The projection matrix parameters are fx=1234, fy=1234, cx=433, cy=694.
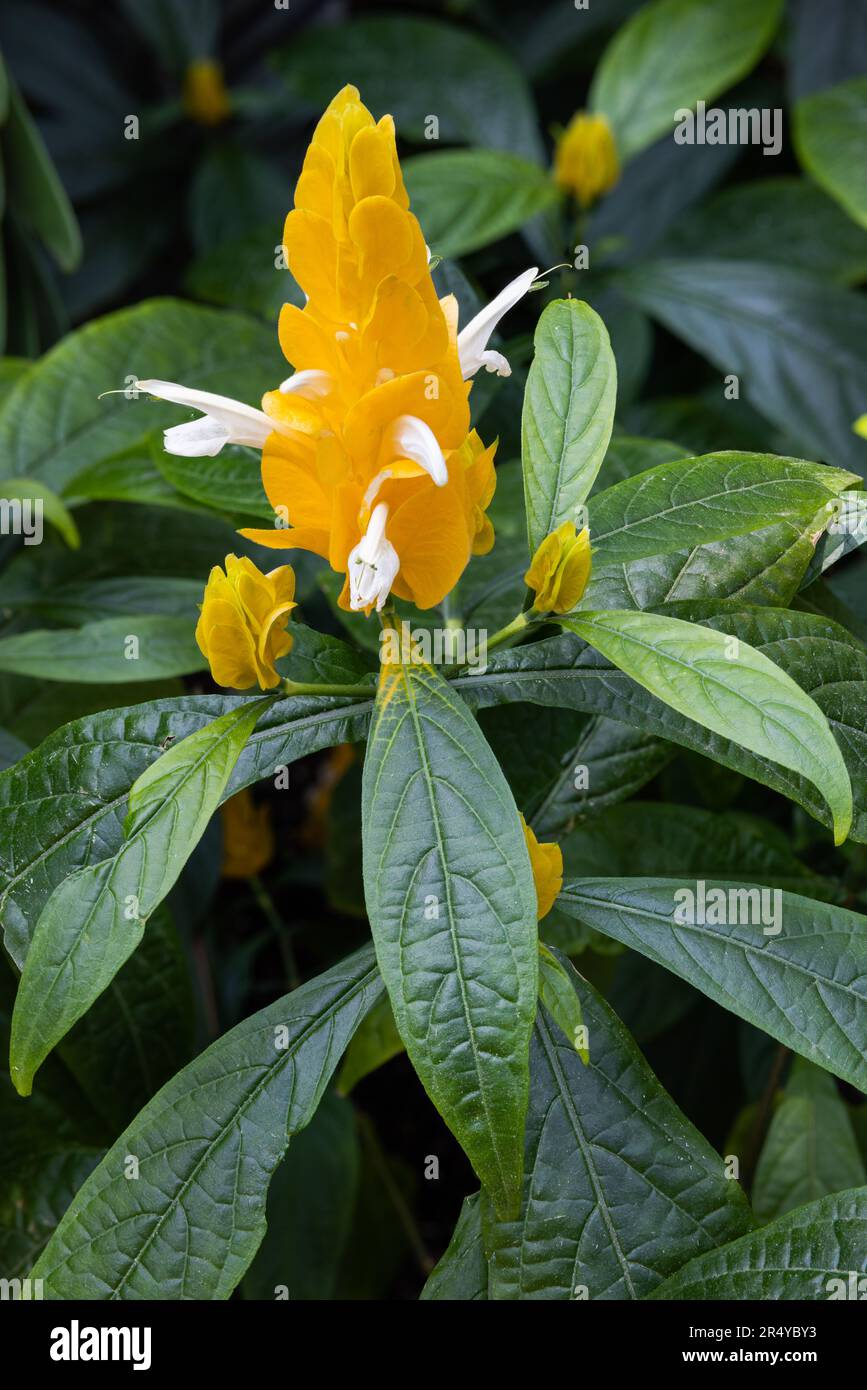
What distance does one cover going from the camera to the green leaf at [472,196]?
3.52 ft

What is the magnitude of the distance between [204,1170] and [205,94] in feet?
4.33

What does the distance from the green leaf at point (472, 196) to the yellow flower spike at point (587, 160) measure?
0.04m

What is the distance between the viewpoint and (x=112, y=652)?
0.77 m

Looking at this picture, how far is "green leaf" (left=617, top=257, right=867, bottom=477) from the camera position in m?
1.13

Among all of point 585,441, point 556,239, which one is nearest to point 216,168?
point 556,239

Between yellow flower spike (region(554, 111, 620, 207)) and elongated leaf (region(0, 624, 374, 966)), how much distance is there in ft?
2.48

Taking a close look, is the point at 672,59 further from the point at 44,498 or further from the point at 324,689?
the point at 324,689

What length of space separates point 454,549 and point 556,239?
83cm

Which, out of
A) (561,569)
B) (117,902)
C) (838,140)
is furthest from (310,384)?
(838,140)

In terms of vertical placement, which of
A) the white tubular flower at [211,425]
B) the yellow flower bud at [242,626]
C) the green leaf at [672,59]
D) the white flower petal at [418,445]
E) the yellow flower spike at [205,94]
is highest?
the yellow flower spike at [205,94]

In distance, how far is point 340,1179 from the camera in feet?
3.02

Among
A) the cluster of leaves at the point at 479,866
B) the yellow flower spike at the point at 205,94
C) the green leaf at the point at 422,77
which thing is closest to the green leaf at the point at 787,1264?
the cluster of leaves at the point at 479,866

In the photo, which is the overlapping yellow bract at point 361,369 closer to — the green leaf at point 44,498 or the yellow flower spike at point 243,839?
the green leaf at point 44,498
